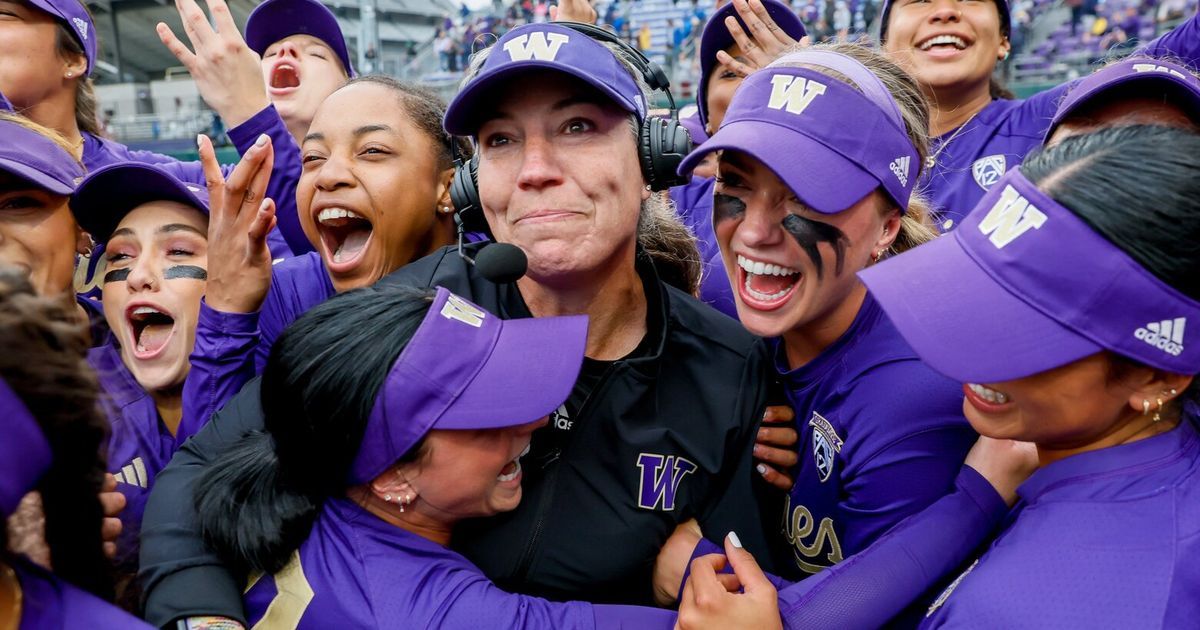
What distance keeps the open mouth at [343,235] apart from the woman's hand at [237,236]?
1.12ft

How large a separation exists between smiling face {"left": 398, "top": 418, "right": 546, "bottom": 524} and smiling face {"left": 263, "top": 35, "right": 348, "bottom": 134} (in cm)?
270

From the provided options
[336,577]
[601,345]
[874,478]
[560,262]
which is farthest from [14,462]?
[874,478]

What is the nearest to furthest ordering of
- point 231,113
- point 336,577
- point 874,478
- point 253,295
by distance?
point 336,577
point 874,478
point 253,295
point 231,113

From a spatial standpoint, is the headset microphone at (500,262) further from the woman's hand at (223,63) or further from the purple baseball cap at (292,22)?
the purple baseball cap at (292,22)

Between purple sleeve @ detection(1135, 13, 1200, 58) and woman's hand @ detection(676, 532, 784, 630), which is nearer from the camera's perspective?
woman's hand @ detection(676, 532, 784, 630)

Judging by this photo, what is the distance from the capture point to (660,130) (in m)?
2.20

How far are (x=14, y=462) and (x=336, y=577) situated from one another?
2.28 ft

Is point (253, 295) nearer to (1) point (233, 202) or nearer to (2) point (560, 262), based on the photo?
(1) point (233, 202)

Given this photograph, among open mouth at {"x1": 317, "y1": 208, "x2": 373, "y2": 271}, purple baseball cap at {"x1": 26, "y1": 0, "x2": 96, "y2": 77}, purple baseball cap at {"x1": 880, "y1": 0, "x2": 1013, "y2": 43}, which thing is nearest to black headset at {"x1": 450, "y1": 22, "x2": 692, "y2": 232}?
open mouth at {"x1": 317, "y1": 208, "x2": 373, "y2": 271}

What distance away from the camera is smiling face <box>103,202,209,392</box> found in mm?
2600

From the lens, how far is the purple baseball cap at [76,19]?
3.50 metres

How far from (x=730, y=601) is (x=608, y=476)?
0.44 m

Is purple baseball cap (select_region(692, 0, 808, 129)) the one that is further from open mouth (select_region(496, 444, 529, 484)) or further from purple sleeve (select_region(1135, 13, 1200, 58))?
open mouth (select_region(496, 444, 529, 484))

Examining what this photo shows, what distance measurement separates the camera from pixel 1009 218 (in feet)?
5.11
